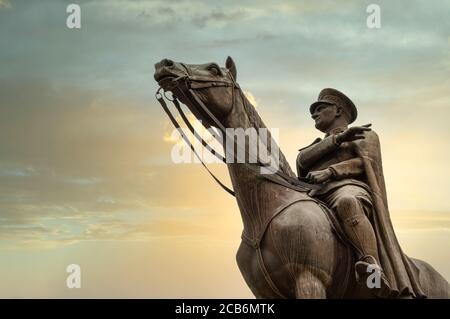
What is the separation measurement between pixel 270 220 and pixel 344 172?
4.10 feet

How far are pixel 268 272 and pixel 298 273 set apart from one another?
0.38 m

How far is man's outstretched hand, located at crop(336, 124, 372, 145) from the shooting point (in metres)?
10.2

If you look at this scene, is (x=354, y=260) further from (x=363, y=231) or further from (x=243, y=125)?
(x=243, y=125)

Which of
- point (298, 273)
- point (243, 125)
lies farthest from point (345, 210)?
point (243, 125)

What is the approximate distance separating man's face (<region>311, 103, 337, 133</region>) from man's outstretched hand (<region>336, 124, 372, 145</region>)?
27.1 inches

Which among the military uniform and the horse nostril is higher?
the horse nostril

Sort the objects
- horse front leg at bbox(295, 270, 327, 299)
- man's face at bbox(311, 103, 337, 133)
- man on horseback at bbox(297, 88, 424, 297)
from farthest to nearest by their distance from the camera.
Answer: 1. man's face at bbox(311, 103, 337, 133)
2. man on horseback at bbox(297, 88, 424, 297)
3. horse front leg at bbox(295, 270, 327, 299)

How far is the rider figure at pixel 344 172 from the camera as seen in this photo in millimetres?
9609

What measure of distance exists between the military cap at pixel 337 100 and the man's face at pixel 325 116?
58 millimetres

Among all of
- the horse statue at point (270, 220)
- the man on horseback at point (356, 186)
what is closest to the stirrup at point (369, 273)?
the man on horseback at point (356, 186)

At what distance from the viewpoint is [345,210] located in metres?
9.69

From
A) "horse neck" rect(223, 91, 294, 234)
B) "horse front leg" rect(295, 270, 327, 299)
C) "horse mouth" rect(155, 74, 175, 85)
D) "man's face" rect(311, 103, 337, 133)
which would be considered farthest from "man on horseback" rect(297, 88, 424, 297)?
"horse mouth" rect(155, 74, 175, 85)

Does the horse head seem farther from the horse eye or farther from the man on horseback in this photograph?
the man on horseback
